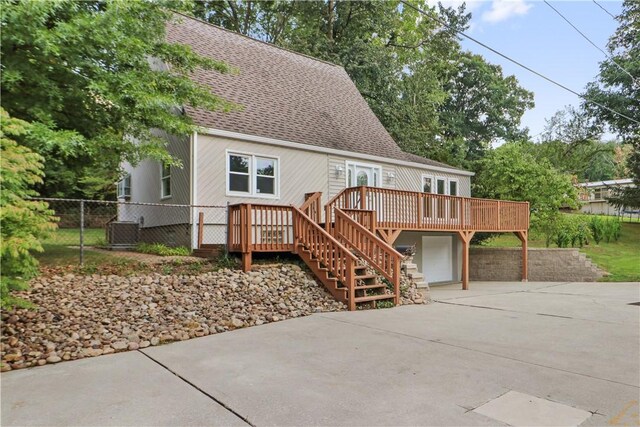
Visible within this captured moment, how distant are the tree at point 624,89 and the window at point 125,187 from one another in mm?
22819

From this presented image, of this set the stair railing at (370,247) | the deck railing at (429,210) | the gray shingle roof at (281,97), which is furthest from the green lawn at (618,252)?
the stair railing at (370,247)

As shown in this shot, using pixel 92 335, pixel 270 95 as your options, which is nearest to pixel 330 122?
pixel 270 95

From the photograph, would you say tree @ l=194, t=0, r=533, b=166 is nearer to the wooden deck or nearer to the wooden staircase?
the wooden deck

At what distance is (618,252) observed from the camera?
17391 mm

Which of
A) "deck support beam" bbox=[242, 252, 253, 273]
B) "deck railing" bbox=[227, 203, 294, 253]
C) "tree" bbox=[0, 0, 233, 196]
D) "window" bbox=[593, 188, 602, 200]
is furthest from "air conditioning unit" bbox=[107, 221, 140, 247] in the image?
"window" bbox=[593, 188, 602, 200]

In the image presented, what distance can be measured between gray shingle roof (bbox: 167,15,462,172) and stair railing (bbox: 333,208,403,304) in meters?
3.94

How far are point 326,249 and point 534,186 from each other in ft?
40.4

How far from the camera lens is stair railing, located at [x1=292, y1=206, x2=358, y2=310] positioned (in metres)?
7.36

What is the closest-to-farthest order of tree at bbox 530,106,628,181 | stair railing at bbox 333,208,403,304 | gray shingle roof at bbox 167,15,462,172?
stair railing at bbox 333,208,403,304
gray shingle roof at bbox 167,15,462,172
tree at bbox 530,106,628,181

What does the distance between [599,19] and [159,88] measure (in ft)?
35.3

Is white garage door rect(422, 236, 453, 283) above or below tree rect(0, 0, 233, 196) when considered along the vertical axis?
below

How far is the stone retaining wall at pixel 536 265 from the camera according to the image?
535 inches

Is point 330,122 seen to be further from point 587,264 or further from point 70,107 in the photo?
point 587,264

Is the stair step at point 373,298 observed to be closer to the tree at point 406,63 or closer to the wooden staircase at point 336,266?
the wooden staircase at point 336,266
